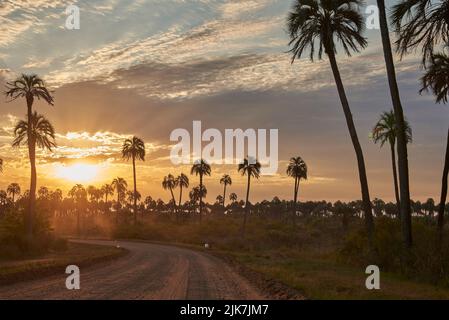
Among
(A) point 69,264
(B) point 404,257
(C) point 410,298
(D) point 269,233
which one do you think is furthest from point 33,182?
(D) point 269,233

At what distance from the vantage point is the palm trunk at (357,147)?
27828mm

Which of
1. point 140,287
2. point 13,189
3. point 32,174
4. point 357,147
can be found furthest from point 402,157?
point 13,189

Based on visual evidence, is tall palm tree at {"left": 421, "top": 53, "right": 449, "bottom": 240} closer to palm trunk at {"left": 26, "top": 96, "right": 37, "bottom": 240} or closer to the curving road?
the curving road

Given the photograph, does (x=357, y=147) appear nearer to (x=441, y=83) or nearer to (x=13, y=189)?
(x=441, y=83)

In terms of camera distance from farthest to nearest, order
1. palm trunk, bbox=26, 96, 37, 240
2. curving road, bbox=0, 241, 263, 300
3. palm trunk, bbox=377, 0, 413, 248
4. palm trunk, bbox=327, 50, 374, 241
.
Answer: palm trunk, bbox=26, 96, 37, 240
palm trunk, bbox=327, 50, 374, 241
palm trunk, bbox=377, 0, 413, 248
curving road, bbox=0, 241, 263, 300

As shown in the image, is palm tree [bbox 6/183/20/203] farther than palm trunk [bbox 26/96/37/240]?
Yes

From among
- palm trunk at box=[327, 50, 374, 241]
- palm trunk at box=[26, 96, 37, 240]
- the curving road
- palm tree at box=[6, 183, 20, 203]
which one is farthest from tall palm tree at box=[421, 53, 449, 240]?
palm tree at box=[6, 183, 20, 203]

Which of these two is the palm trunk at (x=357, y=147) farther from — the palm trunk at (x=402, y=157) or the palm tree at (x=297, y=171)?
the palm tree at (x=297, y=171)

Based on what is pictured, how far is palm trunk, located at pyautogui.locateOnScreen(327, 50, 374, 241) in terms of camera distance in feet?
91.3

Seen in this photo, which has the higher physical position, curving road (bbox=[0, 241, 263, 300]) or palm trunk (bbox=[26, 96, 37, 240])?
palm trunk (bbox=[26, 96, 37, 240])

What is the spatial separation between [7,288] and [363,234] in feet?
71.3

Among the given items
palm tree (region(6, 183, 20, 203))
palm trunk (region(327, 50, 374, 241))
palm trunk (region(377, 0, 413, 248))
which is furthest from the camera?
palm tree (region(6, 183, 20, 203))

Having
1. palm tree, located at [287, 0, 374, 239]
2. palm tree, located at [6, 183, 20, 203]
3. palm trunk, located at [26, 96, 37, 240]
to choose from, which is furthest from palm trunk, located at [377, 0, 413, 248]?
palm tree, located at [6, 183, 20, 203]

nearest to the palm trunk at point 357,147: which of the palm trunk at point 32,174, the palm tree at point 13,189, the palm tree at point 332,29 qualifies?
the palm tree at point 332,29
